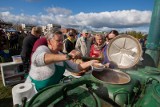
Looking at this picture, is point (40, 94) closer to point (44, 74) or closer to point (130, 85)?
point (44, 74)

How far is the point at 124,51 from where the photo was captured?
2184mm

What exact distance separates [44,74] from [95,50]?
7.44 feet

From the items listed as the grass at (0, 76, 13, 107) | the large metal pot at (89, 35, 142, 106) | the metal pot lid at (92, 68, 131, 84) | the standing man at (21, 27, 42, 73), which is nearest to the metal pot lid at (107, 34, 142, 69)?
the large metal pot at (89, 35, 142, 106)

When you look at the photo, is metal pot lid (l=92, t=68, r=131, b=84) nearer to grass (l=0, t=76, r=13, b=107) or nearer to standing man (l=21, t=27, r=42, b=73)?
grass (l=0, t=76, r=13, b=107)

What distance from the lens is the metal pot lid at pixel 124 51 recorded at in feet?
6.61

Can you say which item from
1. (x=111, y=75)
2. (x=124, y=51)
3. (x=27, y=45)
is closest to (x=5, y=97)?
(x=27, y=45)

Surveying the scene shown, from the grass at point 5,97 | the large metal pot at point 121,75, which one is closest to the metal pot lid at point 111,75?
the large metal pot at point 121,75

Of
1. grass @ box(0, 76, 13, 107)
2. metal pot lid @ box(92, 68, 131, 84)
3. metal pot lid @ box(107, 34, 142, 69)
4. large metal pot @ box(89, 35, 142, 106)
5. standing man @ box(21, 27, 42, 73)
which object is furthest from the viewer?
standing man @ box(21, 27, 42, 73)

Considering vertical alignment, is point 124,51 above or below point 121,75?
above

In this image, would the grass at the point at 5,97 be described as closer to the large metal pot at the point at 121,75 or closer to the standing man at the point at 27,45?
the standing man at the point at 27,45

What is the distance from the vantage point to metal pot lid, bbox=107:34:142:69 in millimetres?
2014

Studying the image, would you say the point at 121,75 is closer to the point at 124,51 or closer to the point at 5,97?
the point at 124,51

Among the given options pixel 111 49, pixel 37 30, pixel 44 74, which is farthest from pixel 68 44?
pixel 44 74

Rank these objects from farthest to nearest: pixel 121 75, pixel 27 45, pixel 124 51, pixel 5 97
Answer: pixel 27 45
pixel 5 97
pixel 124 51
pixel 121 75
